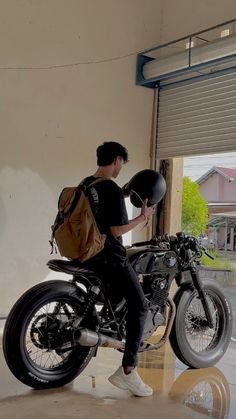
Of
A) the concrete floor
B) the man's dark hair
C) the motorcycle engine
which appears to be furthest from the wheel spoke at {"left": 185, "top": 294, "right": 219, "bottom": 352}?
the man's dark hair

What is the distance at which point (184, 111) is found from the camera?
5762mm

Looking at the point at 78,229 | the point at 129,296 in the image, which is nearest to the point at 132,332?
the point at 129,296

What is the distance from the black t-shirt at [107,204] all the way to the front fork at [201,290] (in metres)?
1.02

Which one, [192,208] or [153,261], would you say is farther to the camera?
[192,208]

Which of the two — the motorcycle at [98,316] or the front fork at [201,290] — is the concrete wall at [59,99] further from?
the front fork at [201,290]

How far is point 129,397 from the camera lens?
3490 millimetres

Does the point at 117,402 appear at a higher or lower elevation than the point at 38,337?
lower

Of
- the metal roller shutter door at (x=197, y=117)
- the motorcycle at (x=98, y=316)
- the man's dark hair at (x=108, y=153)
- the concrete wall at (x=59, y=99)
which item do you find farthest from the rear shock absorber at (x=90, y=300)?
the metal roller shutter door at (x=197, y=117)

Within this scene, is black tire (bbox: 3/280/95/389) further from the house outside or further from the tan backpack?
the house outside

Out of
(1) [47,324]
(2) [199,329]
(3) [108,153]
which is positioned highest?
(3) [108,153]

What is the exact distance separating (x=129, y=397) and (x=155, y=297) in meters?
0.75

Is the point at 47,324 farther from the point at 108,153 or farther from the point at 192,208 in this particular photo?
the point at 192,208

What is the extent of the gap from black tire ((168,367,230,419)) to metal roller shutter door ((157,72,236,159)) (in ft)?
7.09

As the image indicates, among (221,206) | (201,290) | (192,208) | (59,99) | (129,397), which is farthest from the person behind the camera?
(192,208)
